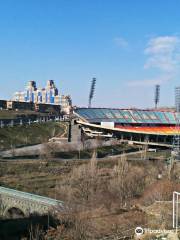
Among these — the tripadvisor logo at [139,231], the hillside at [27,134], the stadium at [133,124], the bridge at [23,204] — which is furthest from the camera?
the stadium at [133,124]

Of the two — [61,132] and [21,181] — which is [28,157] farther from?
[61,132]

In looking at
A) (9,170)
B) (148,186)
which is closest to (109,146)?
(9,170)

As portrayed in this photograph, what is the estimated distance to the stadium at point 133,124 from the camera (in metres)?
68.7

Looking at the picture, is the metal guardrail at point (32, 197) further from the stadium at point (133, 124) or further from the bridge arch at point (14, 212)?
the stadium at point (133, 124)

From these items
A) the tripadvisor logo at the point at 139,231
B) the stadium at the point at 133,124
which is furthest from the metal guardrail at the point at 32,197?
the stadium at the point at 133,124

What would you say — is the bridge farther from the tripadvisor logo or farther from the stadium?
the stadium

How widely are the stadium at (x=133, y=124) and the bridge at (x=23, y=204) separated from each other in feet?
106

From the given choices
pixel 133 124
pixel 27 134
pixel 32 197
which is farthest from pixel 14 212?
pixel 133 124

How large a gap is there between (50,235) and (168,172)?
22933 mm

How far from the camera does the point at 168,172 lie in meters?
42.7

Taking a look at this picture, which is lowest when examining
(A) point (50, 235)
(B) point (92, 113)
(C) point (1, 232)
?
(C) point (1, 232)

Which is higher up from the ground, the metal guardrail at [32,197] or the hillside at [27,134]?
the hillside at [27,134]

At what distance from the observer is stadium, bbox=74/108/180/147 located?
68688mm

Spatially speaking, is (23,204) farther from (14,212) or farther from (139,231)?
(139,231)
